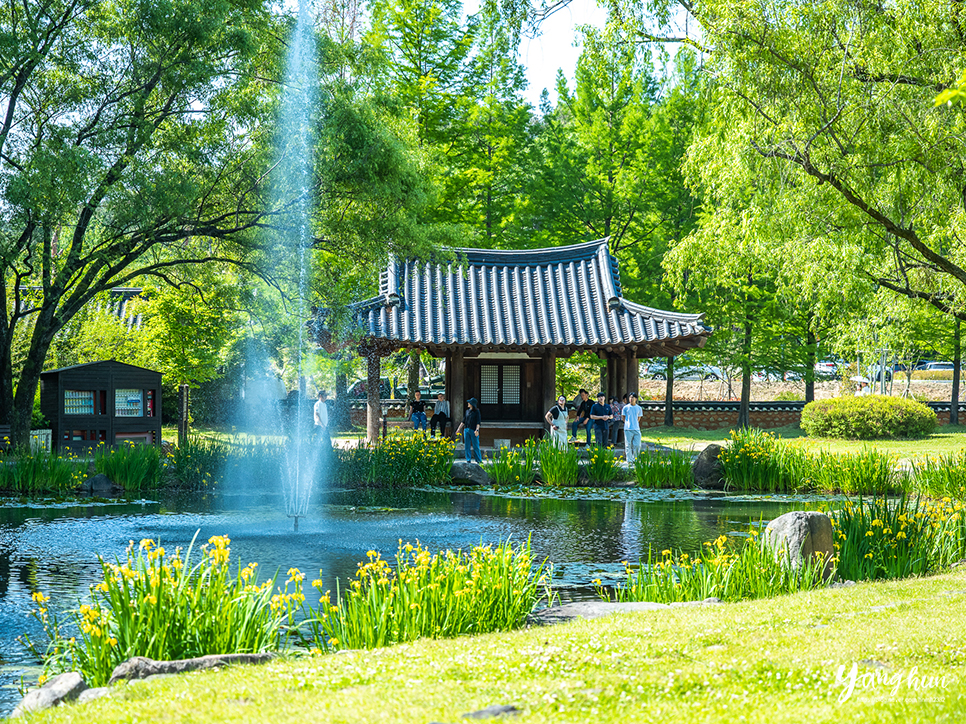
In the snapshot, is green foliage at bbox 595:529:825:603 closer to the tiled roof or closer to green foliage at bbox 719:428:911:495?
green foliage at bbox 719:428:911:495

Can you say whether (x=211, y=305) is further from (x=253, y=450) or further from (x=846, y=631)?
(x=846, y=631)

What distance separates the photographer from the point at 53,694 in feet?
15.6

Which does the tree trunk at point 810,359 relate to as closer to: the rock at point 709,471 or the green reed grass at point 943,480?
the rock at point 709,471

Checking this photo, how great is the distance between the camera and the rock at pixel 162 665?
5.01m

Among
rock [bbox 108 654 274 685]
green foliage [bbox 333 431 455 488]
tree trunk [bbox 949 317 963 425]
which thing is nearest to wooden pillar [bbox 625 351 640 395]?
green foliage [bbox 333 431 455 488]

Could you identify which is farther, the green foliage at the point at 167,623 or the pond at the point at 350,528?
the pond at the point at 350,528

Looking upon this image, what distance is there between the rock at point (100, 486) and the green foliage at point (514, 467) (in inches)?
261

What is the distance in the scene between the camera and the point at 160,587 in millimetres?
5609

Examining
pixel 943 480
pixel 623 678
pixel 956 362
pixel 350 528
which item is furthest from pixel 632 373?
pixel 623 678

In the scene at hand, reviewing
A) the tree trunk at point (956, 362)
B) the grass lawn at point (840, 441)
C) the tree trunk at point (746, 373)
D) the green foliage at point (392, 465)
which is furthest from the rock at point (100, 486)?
the tree trunk at point (956, 362)

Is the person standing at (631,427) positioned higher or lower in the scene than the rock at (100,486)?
higher

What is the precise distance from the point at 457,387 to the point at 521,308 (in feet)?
9.49

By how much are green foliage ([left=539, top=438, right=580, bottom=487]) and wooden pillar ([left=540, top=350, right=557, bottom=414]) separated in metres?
7.09

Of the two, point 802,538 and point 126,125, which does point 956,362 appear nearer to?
point 802,538
